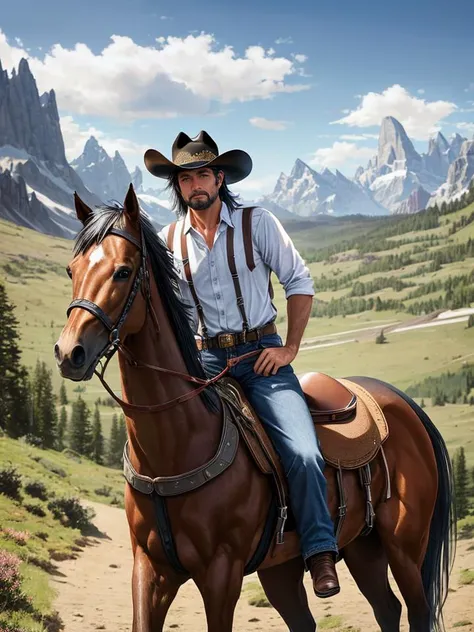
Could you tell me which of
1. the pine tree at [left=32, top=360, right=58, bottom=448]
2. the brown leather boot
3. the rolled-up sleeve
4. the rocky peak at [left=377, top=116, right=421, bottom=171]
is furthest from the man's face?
the rocky peak at [left=377, top=116, right=421, bottom=171]

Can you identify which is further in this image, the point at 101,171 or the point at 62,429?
the point at 101,171

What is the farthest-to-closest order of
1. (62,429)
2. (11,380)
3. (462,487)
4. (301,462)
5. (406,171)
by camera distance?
(406,171), (62,429), (11,380), (462,487), (301,462)

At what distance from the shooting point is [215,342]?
3986 millimetres

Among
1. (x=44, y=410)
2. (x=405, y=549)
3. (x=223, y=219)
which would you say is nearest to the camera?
(x=223, y=219)

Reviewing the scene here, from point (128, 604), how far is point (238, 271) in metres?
9.32

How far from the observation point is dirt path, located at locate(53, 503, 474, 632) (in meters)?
9.96

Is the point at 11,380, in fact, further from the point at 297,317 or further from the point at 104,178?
the point at 104,178

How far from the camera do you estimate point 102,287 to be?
295cm

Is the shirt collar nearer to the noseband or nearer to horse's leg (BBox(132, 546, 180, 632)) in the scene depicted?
the noseband

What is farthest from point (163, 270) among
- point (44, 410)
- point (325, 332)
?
point (325, 332)

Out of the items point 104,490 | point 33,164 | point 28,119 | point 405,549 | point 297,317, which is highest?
point 28,119

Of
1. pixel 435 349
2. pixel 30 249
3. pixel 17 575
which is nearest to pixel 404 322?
pixel 435 349

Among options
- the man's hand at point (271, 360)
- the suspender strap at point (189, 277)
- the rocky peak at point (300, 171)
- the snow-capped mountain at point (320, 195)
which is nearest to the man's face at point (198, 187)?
the suspender strap at point (189, 277)

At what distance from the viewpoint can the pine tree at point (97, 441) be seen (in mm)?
19203
